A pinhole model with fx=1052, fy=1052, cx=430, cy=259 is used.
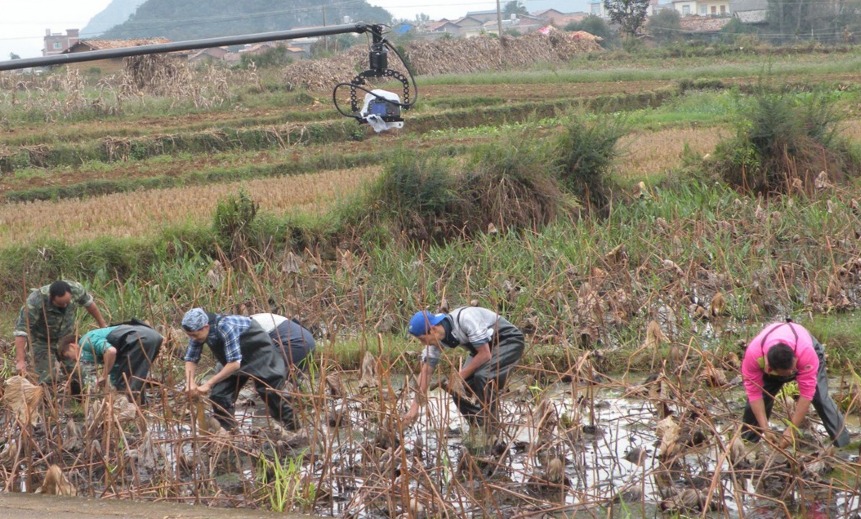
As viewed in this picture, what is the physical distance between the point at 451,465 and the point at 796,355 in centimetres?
197

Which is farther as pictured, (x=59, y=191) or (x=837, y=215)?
(x=59, y=191)

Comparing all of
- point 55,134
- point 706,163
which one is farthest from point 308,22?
point 706,163

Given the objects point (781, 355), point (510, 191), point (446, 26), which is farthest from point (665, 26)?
point (781, 355)

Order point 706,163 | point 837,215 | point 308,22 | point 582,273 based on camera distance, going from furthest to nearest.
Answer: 1. point 308,22
2. point 706,163
3. point 837,215
4. point 582,273

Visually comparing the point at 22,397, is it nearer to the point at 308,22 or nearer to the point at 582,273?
the point at 582,273

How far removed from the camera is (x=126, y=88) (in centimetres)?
2827

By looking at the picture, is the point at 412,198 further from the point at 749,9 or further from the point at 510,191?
the point at 749,9

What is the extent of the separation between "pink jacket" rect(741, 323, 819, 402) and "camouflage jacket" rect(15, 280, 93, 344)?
4.70 metres

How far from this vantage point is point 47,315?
7688mm

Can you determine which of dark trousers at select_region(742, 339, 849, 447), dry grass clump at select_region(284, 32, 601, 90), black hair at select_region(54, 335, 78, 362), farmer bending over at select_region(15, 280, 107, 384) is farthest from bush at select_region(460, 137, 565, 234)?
dry grass clump at select_region(284, 32, 601, 90)

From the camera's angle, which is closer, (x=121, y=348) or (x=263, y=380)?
(x=263, y=380)

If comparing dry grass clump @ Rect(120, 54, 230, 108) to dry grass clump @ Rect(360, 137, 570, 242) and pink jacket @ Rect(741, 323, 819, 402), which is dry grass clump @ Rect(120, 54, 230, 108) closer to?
dry grass clump @ Rect(360, 137, 570, 242)

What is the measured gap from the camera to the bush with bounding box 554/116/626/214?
13273mm

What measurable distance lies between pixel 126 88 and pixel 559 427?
24.9 m
